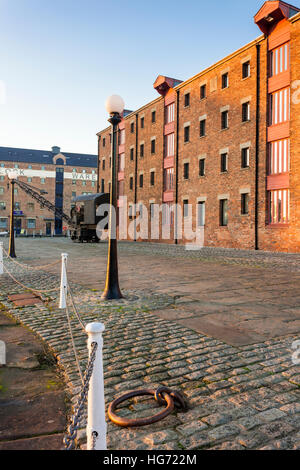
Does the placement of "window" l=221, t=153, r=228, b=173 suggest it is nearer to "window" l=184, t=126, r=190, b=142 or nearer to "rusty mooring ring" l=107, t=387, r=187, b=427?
"window" l=184, t=126, r=190, b=142

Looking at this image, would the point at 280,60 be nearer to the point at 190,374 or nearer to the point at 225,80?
the point at 225,80

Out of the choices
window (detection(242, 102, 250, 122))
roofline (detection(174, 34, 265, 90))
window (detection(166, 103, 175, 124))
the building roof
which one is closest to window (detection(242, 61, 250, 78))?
roofline (detection(174, 34, 265, 90))

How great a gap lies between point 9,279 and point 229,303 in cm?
614

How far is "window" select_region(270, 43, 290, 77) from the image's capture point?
18875mm

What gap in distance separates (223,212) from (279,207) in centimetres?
450

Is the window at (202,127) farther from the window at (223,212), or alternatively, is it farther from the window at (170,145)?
the window at (223,212)

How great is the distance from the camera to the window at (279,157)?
1886cm

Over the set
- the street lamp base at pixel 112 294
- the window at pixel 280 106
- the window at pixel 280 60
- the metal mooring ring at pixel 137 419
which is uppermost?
the window at pixel 280 60

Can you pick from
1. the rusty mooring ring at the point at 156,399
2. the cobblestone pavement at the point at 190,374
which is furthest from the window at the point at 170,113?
the rusty mooring ring at the point at 156,399

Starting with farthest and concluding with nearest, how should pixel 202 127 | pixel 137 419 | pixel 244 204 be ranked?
pixel 202 127, pixel 244 204, pixel 137 419

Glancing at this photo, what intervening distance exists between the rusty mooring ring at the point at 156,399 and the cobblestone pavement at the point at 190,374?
4cm

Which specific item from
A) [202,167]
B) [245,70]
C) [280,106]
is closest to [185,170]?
[202,167]

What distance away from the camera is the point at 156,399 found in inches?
106

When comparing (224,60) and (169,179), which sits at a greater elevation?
(224,60)
